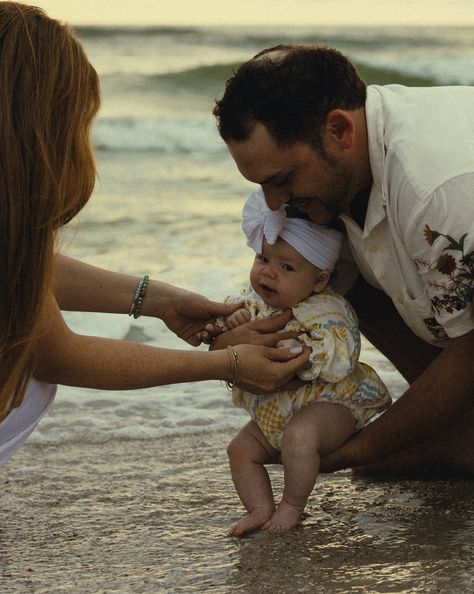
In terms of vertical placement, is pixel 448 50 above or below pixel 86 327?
above

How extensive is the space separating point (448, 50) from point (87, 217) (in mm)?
13841

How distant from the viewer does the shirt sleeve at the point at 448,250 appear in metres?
2.59

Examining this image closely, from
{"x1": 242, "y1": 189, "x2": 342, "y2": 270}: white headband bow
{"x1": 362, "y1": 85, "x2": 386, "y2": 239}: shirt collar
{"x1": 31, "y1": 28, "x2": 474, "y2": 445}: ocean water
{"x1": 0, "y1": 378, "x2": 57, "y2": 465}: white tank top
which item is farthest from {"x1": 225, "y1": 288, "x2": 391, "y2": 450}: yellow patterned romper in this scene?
{"x1": 31, "y1": 28, "x2": 474, "y2": 445}: ocean water

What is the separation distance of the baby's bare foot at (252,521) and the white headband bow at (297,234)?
2.25 ft

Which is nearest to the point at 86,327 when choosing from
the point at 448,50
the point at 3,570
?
the point at 3,570

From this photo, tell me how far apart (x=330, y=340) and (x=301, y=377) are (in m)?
0.13

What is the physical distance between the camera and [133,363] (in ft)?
9.04

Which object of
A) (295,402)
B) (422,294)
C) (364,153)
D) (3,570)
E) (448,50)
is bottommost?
(3,570)

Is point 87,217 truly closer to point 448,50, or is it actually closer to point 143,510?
point 143,510

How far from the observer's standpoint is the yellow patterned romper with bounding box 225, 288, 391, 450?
295 centimetres

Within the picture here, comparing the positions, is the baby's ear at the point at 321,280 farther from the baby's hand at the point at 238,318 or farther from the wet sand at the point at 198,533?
the wet sand at the point at 198,533

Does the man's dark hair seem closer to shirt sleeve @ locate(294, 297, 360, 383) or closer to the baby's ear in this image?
the baby's ear

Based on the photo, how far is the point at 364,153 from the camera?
2887 mm

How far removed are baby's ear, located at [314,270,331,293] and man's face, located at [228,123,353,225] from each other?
180 mm
